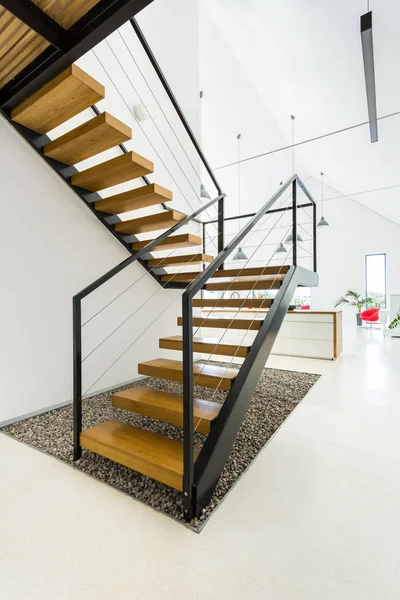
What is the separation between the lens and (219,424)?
1.68 metres

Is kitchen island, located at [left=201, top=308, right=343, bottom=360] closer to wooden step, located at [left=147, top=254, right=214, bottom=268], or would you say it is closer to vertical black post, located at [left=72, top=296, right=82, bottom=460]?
wooden step, located at [left=147, top=254, right=214, bottom=268]

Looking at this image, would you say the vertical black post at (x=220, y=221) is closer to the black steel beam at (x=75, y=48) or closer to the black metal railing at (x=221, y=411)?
the black metal railing at (x=221, y=411)

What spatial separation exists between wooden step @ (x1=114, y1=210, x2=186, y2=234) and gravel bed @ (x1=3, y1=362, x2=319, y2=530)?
1796 mm

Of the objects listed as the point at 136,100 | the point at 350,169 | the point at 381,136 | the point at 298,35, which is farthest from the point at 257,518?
the point at 350,169

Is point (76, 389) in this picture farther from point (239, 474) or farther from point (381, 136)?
point (381, 136)

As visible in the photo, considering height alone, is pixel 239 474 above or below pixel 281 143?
below

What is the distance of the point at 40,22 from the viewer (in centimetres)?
162

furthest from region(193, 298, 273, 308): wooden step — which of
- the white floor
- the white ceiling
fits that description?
the white ceiling

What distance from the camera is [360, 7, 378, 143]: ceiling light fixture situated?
2857 mm

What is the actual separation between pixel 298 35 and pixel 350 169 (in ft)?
15.1

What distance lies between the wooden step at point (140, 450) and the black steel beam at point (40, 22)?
7.63 ft

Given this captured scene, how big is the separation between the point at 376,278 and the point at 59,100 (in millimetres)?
11586

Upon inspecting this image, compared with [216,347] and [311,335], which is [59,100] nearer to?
[216,347]

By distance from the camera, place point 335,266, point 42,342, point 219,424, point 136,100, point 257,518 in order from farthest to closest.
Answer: point 335,266, point 136,100, point 42,342, point 219,424, point 257,518
